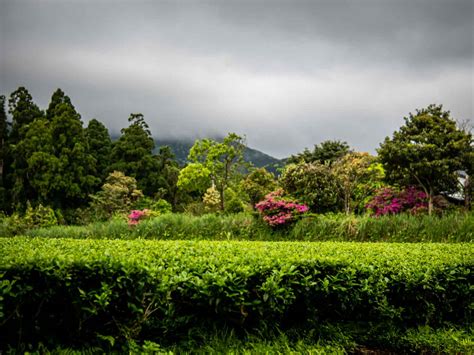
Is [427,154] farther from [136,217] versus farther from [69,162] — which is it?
[69,162]

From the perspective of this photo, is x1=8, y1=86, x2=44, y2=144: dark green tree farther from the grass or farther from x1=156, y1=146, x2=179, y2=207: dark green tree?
the grass

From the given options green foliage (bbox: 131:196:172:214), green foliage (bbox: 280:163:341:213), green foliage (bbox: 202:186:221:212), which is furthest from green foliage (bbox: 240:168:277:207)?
green foliage (bbox: 131:196:172:214)

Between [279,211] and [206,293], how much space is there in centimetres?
898

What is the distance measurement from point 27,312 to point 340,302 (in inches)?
121

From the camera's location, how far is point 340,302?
153 inches

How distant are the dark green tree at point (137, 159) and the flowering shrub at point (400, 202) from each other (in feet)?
65.2

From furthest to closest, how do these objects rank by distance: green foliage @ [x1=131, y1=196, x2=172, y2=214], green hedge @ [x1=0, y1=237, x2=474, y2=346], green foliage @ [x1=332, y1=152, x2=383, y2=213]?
green foliage @ [x1=131, y1=196, x2=172, y2=214] → green foliage @ [x1=332, y1=152, x2=383, y2=213] → green hedge @ [x1=0, y1=237, x2=474, y2=346]

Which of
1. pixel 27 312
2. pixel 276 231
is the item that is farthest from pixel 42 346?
pixel 276 231

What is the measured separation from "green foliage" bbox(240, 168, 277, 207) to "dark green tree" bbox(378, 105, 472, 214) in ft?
22.4

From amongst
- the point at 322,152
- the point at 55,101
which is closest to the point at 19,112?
the point at 55,101

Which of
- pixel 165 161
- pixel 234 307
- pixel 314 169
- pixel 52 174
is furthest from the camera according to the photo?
pixel 165 161

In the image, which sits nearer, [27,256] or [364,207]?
[27,256]

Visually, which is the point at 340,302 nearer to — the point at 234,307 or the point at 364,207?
the point at 234,307

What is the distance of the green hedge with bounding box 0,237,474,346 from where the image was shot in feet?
9.87
